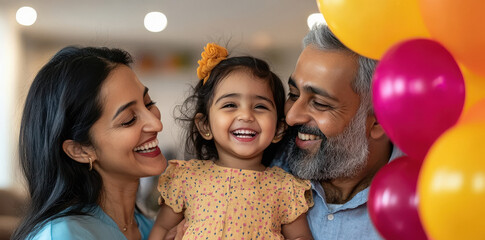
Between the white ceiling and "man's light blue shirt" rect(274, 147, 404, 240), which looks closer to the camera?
"man's light blue shirt" rect(274, 147, 404, 240)

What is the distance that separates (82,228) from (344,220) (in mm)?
937

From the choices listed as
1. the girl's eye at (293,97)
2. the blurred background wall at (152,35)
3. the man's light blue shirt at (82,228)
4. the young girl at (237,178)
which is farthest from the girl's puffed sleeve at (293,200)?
the blurred background wall at (152,35)

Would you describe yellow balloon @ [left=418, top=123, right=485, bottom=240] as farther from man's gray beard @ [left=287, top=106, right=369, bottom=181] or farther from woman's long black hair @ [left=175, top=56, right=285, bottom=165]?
woman's long black hair @ [left=175, top=56, right=285, bottom=165]

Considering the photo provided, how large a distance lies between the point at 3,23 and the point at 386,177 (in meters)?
5.18

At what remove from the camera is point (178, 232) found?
1.86 metres

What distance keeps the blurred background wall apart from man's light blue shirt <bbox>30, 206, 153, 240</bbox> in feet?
11.3

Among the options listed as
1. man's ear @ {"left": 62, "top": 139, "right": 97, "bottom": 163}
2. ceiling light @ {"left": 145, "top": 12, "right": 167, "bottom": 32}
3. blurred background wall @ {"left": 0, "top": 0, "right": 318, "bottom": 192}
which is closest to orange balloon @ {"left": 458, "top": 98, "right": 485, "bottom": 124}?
man's ear @ {"left": 62, "top": 139, "right": 97, "bottom": 163}

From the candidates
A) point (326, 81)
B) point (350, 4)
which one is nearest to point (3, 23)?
point (326, 81)

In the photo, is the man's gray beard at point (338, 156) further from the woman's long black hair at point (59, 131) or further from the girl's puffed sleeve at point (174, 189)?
the woman's long black hair at point (59, 131)

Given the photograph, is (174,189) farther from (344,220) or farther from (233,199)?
(344,220)

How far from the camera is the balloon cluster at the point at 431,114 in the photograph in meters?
0.89

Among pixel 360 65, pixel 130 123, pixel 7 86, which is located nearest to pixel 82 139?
pixel 130 123

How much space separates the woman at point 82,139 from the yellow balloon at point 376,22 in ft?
2.79

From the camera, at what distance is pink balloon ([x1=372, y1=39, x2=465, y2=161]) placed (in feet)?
3.18
